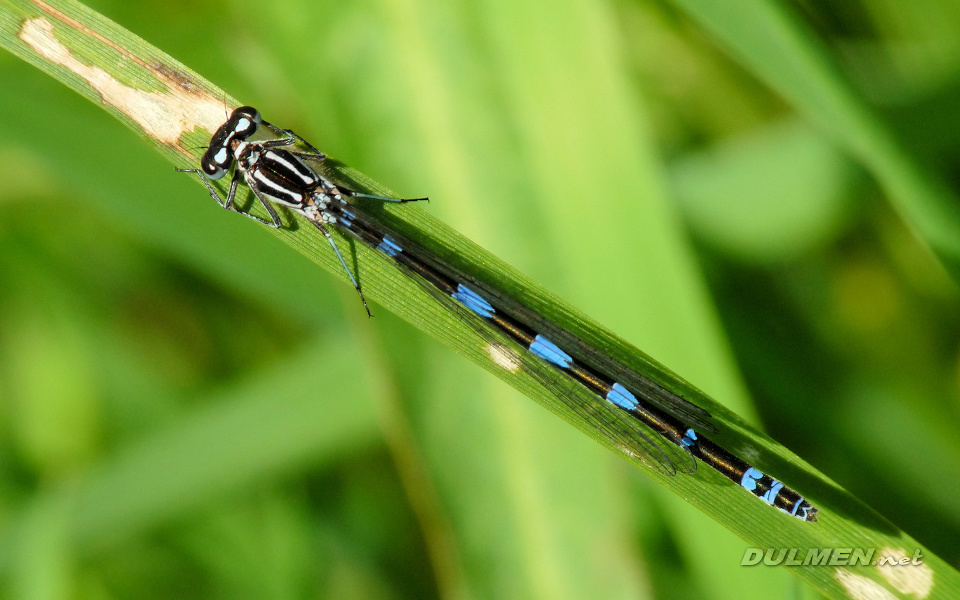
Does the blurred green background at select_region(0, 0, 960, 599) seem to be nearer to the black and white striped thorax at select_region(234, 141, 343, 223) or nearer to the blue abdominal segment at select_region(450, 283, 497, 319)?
the black and white striped thorax at select_region(234, 141, 343, 223)

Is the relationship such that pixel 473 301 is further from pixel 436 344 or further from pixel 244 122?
pixel 244 122

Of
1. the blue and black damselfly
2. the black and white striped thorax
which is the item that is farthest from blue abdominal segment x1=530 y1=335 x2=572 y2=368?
the black and white striped thorax

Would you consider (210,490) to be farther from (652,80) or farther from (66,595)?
(652,80)

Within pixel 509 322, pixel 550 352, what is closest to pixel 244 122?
pixel 509 322

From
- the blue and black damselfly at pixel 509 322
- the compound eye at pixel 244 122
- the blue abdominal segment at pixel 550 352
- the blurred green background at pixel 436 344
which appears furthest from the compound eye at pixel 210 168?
the blue abdominal segment at pixel 550 352

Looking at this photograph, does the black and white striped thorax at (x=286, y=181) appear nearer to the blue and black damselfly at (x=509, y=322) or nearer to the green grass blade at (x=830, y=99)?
the blue and black damselfly at (x=509, y=322)

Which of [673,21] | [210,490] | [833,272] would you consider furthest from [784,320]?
[210,490]
